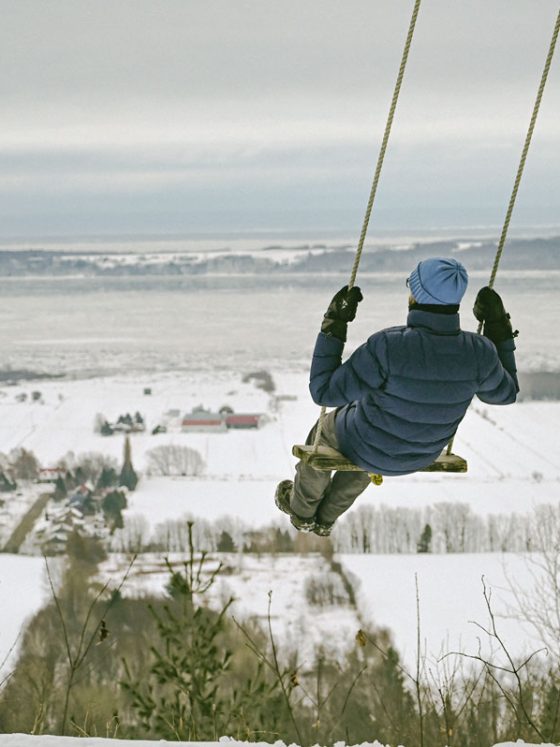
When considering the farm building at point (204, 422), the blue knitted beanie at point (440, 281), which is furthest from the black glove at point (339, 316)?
the farm building at point (204, 422)

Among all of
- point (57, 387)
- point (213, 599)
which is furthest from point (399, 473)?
point (57, 387)

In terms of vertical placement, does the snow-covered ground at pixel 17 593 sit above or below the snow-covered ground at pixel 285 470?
below

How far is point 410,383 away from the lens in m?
3.13

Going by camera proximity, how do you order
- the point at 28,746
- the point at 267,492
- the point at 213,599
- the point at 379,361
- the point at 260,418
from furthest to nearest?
the point at 260,418 → the point at 267,492 → the point at 213,599 → the point at 379,361 → the point at 28,746

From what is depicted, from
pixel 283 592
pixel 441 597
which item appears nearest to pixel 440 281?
pixel 441 597

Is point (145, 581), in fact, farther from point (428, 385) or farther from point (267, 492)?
point (428, 385)

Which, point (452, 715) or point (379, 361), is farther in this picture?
point (452, 715)

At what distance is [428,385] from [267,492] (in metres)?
45.4

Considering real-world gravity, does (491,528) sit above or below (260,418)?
below

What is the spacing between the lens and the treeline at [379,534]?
3816 centimetres

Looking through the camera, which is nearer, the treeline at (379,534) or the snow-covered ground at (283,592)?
the snow-covered ground at (283,592)

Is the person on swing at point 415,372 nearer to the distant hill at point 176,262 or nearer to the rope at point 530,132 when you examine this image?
the rope at point 530,132

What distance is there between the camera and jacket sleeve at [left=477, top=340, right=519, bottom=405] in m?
3.20

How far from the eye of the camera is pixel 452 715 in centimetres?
367
